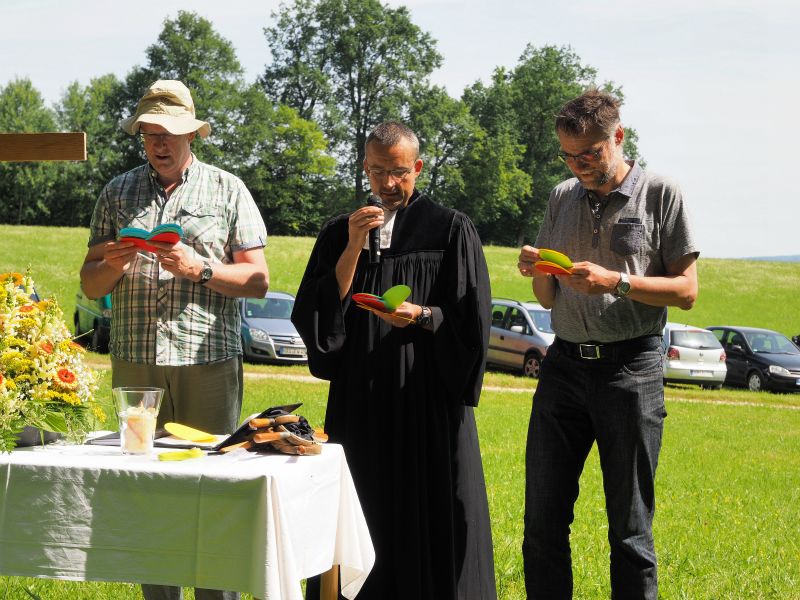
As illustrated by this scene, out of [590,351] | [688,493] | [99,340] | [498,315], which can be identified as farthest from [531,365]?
[590,351]

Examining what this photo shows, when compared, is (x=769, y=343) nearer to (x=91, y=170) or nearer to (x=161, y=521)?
(x=161, y=521)

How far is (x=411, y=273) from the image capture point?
13.1 feet

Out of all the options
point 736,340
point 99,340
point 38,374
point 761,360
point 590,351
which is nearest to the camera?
point 38,374

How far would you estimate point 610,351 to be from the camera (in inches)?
146

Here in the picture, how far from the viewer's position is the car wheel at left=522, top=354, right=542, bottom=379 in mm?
19359

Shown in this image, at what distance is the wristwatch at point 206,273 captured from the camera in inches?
152

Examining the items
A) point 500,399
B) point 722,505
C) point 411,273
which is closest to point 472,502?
point 411,273

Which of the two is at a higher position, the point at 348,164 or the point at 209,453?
the point at 348,164

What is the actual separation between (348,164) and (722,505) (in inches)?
2258

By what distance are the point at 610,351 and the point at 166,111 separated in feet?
6.99

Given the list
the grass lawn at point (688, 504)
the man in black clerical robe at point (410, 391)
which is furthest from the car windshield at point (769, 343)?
the man in black clerical robe at point (410, 391)

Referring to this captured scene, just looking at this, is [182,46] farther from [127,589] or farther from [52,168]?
[127,589]

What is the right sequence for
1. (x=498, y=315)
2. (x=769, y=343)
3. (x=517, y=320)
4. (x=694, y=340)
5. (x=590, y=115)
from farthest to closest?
(x=769, y=343) < (x=498, y=315) < (x=694, y=340) < (x=517, y=320) < (x=590, y=115)

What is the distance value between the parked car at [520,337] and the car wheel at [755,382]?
17.3 feet
